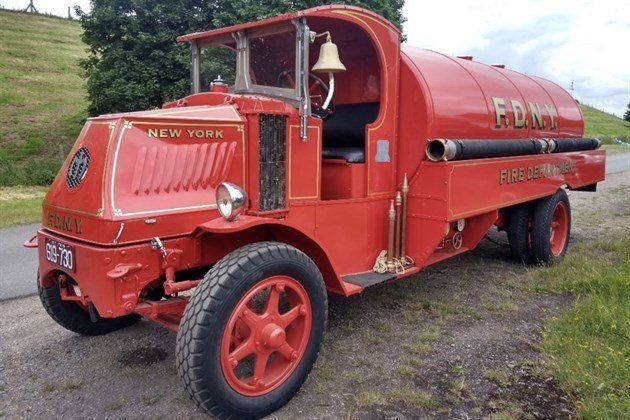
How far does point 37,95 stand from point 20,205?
40.5ft

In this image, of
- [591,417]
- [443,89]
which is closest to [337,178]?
[443,89]

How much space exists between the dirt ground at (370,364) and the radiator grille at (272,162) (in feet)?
3.86

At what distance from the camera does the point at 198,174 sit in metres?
3.26

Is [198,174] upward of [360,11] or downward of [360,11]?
downward

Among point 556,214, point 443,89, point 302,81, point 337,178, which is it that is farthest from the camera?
point 556,214

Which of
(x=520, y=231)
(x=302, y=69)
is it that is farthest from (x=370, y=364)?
(x=520, y=231)

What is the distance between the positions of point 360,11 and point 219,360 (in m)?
2.69

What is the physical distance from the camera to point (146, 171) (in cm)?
304

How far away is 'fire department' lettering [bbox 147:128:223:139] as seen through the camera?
3094 millimetres

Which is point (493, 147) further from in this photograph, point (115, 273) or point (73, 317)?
point (73, 317)

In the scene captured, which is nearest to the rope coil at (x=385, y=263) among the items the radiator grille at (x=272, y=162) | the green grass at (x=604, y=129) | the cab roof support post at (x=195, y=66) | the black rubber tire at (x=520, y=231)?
the radiator grille at (x=272, y=162)

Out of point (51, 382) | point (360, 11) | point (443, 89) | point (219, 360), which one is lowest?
point (51, 382)

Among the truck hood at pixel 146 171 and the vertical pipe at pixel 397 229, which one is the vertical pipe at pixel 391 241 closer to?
the vertical pipe at pixel 397 229

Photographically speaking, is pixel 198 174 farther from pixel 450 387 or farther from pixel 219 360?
pixel 450 387
